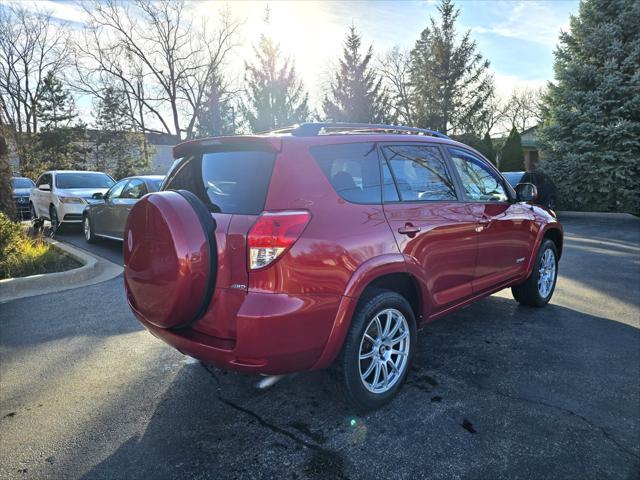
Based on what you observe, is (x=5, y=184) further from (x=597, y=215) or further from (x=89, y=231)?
(x=597, y=215)

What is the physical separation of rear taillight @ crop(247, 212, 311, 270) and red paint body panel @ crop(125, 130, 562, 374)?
0.04m

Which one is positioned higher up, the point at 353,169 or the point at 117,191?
the point at 353,169

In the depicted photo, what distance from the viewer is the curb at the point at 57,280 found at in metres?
5.56

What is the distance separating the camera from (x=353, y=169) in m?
2.92

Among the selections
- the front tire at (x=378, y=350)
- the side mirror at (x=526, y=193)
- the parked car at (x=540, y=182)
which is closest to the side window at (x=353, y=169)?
the front tire at (x=378, y=350)

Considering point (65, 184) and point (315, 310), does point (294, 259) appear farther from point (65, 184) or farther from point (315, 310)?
point (65, 184)

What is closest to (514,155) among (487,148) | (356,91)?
(487,148)

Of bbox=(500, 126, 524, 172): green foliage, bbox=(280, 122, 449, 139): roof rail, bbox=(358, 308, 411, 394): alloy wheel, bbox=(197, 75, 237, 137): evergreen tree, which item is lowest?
bbox=(358, 308, 411, 394): alloy wheel

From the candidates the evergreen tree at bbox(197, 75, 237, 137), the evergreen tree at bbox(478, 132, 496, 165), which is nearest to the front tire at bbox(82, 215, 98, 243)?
the evergreen tree at bbox(478, 132, 496, 165)

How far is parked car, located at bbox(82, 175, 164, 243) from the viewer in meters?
7.95

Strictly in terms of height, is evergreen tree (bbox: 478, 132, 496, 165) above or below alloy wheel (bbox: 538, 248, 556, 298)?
above

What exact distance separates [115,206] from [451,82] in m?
24.4

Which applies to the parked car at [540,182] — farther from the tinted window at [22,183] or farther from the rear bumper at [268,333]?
the tinted window at [22,183]

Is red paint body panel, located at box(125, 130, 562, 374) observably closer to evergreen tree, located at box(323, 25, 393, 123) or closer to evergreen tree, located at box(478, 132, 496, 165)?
evergreen tree, located at box(478, 132, 496, 165)
